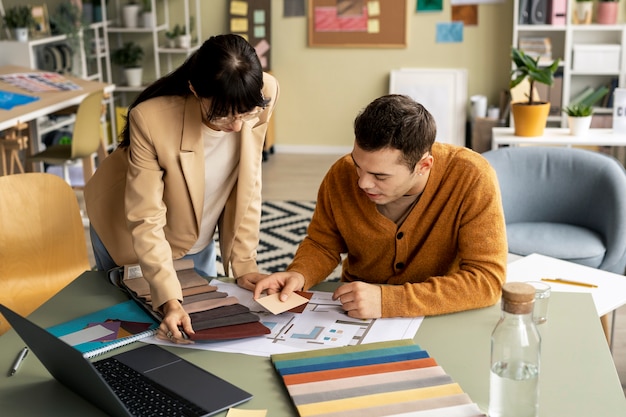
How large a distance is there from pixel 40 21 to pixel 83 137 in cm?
135

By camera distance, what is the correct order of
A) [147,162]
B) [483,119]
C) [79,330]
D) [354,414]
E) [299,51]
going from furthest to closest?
[299,51]
[483,119]
[147,162]
[79,330]
[354,414]

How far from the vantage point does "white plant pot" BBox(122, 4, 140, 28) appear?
6145mm

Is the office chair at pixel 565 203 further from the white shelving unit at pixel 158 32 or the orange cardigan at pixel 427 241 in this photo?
the white shelving unit at pixel 158 32

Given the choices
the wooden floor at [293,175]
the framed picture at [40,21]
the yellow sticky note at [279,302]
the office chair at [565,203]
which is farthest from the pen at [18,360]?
the framed picture at [40,21]

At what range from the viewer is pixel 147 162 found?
6.01 ft

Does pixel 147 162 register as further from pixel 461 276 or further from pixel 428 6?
pixel 428 6

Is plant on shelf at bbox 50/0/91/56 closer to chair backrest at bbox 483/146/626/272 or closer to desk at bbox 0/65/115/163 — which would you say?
desk at bbox 0/65/115/163

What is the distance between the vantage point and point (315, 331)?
1.64 m

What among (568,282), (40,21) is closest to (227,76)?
(568,282)

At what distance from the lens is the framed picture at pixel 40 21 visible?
5312mm

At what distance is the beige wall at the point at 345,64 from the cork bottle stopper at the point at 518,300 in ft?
16.6

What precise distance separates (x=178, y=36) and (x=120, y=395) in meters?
5.09

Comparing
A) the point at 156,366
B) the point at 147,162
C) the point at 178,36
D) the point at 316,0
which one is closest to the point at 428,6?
the point at 316,0

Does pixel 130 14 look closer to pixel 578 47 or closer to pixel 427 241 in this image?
pixel 578 47
